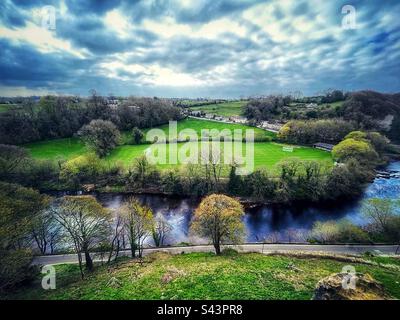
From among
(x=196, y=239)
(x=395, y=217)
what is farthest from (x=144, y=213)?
(x=395, y=217)

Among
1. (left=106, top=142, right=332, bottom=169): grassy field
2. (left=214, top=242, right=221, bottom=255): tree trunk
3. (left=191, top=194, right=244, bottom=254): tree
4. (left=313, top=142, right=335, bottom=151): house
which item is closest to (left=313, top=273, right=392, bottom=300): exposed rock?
(left=191, top=194, right=244, bottom=254): tree

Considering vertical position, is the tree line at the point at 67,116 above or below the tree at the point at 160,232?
above

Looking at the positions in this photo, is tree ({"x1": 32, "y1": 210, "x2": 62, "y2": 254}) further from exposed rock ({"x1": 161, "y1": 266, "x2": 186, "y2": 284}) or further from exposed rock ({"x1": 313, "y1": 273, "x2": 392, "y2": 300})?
exposed rock ({"x1": 313, "y1": 273, "x2": 392, "y2": 300})

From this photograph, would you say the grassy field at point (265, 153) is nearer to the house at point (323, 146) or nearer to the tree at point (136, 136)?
the house at point (323, 146)

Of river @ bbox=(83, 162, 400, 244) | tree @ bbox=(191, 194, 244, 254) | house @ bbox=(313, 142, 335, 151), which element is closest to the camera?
tree @ bbox=(191, 194, 244, 254)

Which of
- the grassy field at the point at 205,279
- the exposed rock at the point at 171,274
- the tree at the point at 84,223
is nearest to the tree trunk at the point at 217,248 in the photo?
the grassy field at the point at 205,279
